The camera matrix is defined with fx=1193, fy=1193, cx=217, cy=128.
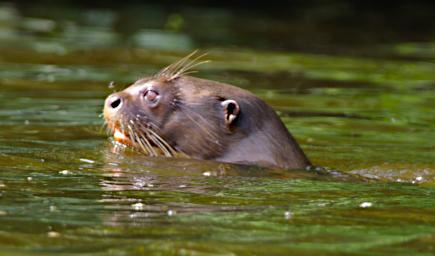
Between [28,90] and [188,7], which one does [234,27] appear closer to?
[188,7]

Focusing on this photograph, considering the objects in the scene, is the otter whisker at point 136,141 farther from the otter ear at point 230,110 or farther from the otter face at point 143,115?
the otter ear at point 230,110

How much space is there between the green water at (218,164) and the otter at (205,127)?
20 cm

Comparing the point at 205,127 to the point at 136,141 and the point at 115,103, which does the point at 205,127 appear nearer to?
the point at 136,141

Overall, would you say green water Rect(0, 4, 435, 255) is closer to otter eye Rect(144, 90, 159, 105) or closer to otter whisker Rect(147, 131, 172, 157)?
otter whisker Rect(147, 131, 172, 157)

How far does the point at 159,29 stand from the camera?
51.6 ft

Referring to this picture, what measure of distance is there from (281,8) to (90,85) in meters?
9.62

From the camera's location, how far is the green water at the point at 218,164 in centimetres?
458

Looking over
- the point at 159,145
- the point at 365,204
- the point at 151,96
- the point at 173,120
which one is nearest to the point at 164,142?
the point at 159,145

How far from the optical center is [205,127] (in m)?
7.16

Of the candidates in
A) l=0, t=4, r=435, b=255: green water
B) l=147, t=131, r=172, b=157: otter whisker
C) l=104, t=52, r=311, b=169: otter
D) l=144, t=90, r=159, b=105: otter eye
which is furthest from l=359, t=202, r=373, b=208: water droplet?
l=144, t=90, r=159, b=105: otter eye

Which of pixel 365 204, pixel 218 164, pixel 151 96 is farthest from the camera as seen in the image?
pixel 151 96

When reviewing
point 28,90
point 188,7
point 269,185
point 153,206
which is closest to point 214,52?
point 28,90

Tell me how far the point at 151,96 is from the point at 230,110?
20.1 inches

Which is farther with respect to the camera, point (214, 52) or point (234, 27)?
point (234, 27)
